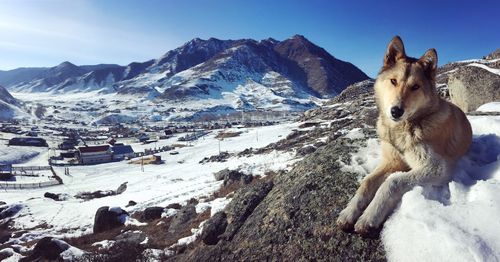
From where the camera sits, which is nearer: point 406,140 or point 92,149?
point 406,140

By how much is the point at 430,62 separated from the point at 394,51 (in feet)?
2.47

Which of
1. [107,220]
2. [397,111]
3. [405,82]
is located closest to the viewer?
[397,111]

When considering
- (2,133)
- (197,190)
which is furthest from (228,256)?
(2,133)

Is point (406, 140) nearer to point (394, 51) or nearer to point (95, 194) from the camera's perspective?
point (394, 51)

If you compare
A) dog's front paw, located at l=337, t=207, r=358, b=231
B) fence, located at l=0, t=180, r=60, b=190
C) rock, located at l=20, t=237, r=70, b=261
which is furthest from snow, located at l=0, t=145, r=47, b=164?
dog's front paw, located at l=337, t=207, r=358, b=231

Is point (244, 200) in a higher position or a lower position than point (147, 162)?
higher

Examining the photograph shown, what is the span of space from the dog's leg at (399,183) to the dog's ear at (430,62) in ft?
5.11

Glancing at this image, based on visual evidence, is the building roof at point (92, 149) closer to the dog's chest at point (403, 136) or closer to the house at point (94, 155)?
the house at point (94, 155)

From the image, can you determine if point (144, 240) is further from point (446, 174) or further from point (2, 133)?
point (2, 133)

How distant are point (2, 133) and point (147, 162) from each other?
11442 centimetres

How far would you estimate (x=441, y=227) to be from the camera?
5.83m

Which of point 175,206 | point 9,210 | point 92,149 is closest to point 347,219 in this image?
point 175,206

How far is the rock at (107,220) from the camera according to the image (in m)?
34.7

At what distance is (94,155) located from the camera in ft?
412
